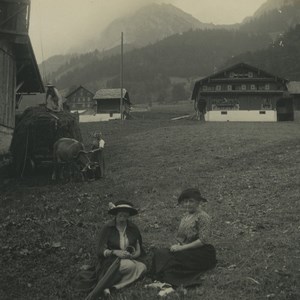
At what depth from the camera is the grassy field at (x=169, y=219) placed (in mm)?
7309

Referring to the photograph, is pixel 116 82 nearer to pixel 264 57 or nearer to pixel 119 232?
pixel 264 57

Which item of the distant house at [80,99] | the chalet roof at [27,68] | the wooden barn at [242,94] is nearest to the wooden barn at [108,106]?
the wooden barn at [242,94]

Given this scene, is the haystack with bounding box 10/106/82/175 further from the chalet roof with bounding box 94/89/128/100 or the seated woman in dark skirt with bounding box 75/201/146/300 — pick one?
the chalet roof with bounding box 94/89/128/100

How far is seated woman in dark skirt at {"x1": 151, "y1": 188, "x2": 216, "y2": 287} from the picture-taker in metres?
7.38

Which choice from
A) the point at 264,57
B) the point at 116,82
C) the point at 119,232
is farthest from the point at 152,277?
→ the point at 116,82

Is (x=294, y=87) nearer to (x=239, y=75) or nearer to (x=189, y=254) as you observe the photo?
(x=239, y=75)

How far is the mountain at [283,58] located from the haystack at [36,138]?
84788 mm

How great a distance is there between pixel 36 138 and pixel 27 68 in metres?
8.24

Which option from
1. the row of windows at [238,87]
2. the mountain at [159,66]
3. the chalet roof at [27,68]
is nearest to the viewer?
the chalet roof at [27,68]

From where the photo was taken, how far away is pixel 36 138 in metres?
19.1

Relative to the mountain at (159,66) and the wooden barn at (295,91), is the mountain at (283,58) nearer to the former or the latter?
the wooden barn at (295,91)

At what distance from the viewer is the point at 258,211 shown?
38.4ft

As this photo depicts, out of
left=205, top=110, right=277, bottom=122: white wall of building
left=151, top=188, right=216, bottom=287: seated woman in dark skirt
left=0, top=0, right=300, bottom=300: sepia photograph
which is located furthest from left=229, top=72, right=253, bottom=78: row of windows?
left=151, top=188, right=216, bottom=287: seated woman in dark skirt

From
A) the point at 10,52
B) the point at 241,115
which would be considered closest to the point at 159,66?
the point at 241,115
